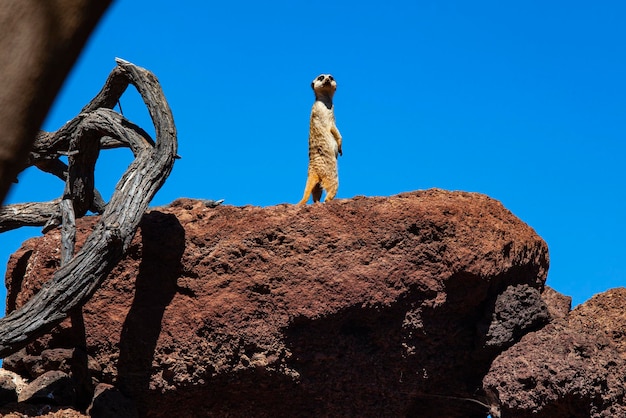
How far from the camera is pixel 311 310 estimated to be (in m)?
5.95

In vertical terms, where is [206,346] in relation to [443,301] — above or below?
below

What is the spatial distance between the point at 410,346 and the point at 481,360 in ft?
1.89

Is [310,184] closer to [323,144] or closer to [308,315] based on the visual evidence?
[323,144]

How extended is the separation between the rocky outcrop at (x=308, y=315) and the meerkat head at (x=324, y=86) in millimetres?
1766

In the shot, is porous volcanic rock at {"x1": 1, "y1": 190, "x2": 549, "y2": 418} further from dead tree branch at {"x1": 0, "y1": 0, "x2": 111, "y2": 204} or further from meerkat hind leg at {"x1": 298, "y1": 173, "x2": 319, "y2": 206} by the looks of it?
dead tree branch at {"x1": 0, "y1": 0, "x2": 111, "y2": 204}

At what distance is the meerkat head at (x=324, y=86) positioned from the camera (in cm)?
774

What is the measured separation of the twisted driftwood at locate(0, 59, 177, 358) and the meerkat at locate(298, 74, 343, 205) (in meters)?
1.43

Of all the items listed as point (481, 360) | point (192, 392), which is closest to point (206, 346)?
point (192, 392)

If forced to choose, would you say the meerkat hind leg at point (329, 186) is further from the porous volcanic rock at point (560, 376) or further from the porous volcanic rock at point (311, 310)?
the porous volcanic rock at point (560, 376)

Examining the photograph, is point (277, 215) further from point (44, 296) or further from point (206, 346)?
point (44, 296)

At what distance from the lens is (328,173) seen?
7.39 metres

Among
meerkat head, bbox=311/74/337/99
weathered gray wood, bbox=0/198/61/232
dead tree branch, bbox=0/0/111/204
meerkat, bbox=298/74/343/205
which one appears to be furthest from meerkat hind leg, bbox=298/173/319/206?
dead tree branch, bbox=0/0/111/204

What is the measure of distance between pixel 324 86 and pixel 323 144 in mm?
570

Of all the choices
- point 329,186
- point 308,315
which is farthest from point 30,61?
point 329,186
